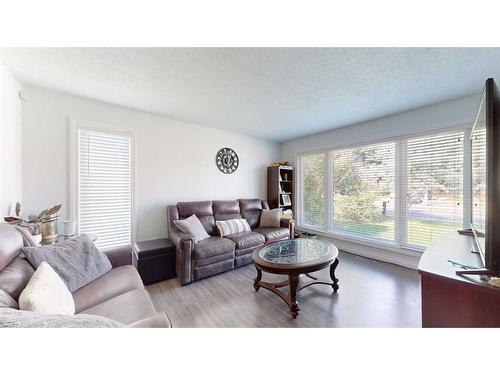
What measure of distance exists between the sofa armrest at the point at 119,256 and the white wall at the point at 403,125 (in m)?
3.68

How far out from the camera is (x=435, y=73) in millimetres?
1737

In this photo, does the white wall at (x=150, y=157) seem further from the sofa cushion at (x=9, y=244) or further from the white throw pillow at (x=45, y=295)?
the white throw pillow at (x=45, y=295)

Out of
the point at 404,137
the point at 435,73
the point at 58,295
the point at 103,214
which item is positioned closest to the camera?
the point at 58,295

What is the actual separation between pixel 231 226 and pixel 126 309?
6.40 ft

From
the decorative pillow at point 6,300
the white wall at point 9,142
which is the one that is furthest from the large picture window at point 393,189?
the white wall at point 9,142

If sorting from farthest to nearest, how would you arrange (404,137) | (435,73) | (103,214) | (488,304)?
(404,137), (103,214), (435,73), (488,304)

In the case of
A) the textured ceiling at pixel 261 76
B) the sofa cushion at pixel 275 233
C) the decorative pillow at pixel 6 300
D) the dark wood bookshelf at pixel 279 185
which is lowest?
the sofa cushion at pixel 275 233

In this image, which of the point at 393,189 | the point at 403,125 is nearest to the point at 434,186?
the point at 393,189

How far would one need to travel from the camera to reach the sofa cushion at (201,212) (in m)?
2.96

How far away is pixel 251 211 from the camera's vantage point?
146 inches

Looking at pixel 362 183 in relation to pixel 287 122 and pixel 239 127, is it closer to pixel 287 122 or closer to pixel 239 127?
pixel 287 122

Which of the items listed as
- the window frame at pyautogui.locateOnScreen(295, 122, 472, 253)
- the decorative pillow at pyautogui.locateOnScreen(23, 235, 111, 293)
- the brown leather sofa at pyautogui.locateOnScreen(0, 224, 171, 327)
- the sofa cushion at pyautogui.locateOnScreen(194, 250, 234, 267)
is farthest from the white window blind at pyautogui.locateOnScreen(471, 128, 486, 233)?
the decorative pillow at pyautogui.locateOnScreen(23, 235, 111, 293)
